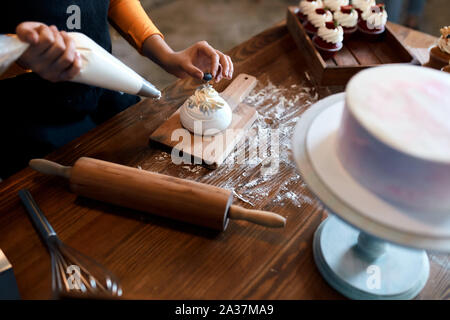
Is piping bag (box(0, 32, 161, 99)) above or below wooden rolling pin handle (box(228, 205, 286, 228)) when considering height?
above

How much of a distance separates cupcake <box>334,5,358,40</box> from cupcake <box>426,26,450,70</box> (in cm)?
30

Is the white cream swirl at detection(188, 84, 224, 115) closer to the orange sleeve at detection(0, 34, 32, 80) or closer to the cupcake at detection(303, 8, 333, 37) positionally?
the orange sleeve at detection(0, 34, 32, 80)

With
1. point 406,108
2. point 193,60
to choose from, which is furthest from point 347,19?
point 406,108

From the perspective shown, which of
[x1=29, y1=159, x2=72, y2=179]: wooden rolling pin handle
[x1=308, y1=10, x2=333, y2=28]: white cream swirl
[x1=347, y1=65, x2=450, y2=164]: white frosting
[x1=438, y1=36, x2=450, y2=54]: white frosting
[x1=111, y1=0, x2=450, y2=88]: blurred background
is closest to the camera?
[x1=347, y1=65, x2=450, y2=164]: white frosting

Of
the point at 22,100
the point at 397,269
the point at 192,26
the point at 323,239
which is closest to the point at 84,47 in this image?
the point at 22,100

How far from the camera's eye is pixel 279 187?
36.1 inches

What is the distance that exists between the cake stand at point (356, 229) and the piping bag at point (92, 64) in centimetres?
47

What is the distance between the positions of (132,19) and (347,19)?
31.4 inches

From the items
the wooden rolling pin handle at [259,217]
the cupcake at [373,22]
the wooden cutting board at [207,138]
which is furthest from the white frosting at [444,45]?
the wooden rolling pin handle at [259,217]

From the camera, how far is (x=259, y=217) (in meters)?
0.77

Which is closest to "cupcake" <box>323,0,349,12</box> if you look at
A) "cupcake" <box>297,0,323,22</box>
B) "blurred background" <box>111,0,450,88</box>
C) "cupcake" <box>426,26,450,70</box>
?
"cupcake" <box>297,0,323,22</box>

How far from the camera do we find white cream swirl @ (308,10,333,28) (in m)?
1.34

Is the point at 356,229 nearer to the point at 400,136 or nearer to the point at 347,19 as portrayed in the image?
the point at 400,136
